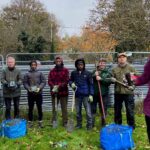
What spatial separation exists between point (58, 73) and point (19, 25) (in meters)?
34.3

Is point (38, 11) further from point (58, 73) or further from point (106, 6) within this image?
point (58, 73)

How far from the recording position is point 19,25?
43094 mm

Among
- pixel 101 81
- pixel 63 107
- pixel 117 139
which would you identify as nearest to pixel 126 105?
pixel 101 81

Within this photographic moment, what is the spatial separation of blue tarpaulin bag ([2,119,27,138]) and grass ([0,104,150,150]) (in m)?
0.16

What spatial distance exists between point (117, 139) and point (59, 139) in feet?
4.66

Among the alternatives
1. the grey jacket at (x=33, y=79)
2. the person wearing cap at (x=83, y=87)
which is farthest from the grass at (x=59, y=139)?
the grey jacket at (x=33, y=79)

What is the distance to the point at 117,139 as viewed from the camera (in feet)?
24.4

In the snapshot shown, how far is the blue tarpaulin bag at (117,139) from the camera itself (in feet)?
24.4

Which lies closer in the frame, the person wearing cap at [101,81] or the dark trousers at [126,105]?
the dark trousers at [126,105]

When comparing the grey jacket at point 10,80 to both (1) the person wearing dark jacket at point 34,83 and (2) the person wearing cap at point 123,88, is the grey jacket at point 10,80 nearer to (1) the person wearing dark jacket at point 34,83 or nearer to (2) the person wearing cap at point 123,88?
(1) the person wearing dark jacket at point 34,83

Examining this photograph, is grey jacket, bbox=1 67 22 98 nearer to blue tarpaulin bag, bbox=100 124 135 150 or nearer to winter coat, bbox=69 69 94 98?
winter coat, bbox=69 69 94 98

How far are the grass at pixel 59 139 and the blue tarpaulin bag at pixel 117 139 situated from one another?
0.97 ft

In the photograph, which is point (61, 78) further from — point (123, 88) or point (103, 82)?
point (123, 88)

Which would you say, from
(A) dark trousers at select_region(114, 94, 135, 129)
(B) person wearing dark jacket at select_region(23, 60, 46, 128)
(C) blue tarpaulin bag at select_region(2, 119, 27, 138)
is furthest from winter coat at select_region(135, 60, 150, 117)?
(B) person wearing dark jacket at select_region(23, 60, 46, 128)
